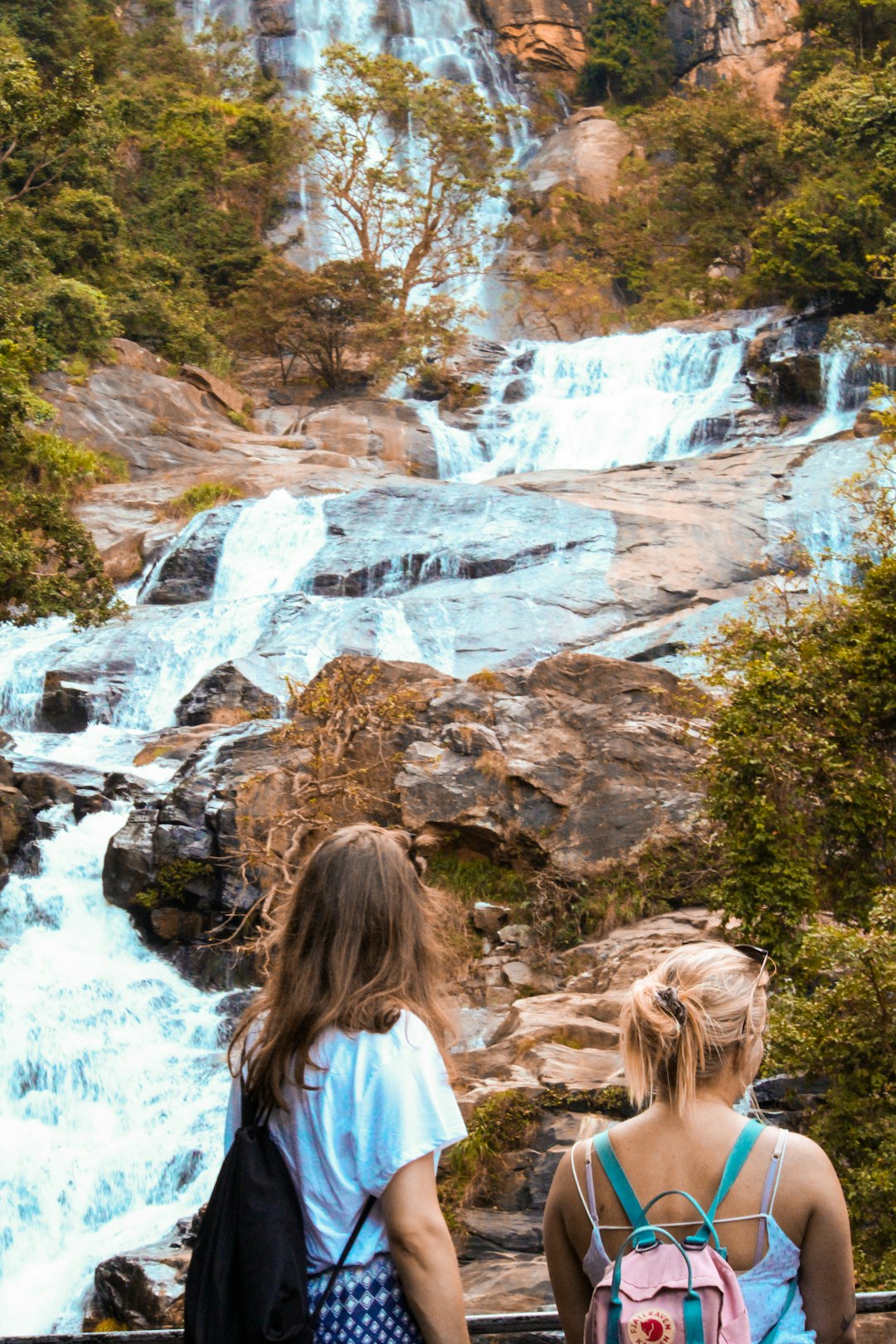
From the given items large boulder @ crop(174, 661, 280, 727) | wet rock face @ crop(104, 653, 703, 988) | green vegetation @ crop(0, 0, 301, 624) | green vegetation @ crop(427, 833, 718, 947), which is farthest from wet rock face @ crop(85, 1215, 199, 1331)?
green vegetation @ crop(0, 0, 301, 624)

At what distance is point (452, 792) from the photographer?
38.3 ft

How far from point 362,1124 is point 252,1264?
0.28 meters

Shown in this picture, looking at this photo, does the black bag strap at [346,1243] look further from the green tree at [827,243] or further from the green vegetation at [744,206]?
the green tree at [827,243]

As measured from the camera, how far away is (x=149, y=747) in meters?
14.8

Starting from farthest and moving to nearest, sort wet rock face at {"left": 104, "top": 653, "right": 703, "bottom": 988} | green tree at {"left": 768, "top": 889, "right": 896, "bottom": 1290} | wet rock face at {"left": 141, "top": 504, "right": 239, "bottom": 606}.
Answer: wet rock face at {"left": 141, "top": 504, "right": 239, "bottom": 606} → wet rock face at {"left": 104, "top": 653, "right": 703, "bottom": 988} → green tree at {"left": 768, "top": 889, "right": 896, "bottom": 1290}

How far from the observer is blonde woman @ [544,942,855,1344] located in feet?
6.91

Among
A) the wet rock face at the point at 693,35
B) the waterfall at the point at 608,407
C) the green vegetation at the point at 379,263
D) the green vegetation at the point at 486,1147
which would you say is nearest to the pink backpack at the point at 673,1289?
the green vegetation at the point at 486,1147

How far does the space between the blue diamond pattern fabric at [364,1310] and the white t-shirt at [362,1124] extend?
0.03 metres

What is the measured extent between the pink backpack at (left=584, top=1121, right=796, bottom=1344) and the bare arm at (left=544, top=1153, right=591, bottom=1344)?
0.13 meters

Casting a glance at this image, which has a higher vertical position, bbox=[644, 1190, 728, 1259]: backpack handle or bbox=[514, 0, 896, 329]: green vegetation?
bbox=[514, 0, 896, 329]: green vegetation

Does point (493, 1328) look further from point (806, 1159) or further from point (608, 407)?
point (608, 407)

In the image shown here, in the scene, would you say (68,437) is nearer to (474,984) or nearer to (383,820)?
(383,820)

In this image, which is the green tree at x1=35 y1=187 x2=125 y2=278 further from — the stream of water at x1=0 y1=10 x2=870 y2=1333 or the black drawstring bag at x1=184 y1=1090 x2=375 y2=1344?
the black drawstring bag at x1=184 y1=1090 x2=375 y2=1344

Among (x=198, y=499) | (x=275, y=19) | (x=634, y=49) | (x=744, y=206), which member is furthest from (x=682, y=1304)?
(x=275, y=19)
